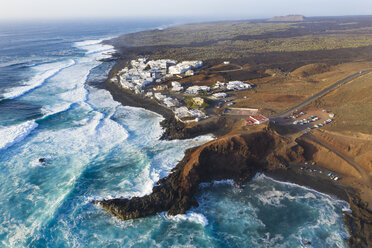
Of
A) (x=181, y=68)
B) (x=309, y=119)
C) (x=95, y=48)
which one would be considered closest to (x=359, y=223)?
(x=309, y=119)

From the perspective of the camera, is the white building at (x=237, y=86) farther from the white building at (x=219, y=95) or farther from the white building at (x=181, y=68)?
the white building at (x=181, y=68)

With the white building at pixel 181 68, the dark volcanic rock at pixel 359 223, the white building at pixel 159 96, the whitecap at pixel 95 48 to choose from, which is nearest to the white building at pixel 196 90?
the white building at pixel 159 96

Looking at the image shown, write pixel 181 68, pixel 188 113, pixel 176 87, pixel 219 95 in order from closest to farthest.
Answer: pixel 188 113, pixel 219 95, pixel 176 87, pixel 181 68

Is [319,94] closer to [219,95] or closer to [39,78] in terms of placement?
[219,95]

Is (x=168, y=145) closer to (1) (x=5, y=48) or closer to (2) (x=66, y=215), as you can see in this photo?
(2) (x=66, y=215)

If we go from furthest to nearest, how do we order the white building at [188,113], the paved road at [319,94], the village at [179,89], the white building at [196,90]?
the white building at [196,90] < the village at [179,89] < the white building at [188,113] < the paved road at [319,94]

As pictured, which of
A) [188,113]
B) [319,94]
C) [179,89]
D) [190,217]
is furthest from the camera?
[179,89]

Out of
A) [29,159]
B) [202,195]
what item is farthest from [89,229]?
[29,159]
